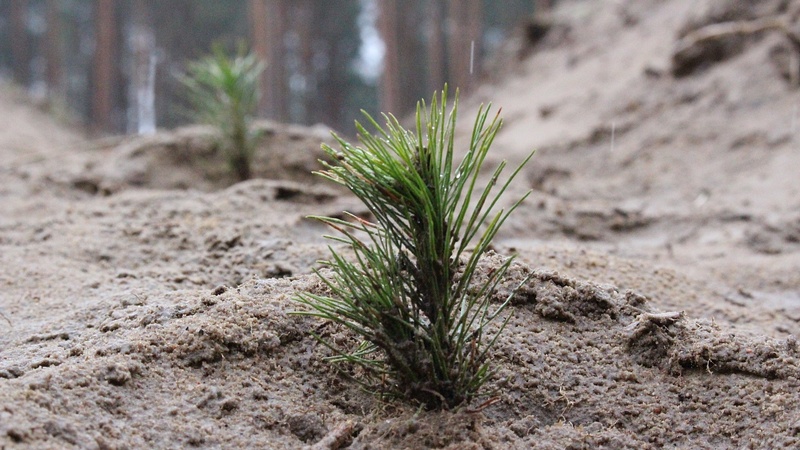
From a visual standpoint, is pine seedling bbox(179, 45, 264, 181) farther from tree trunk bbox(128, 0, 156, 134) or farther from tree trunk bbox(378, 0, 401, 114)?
tree trunk bbox(128, 0, 156, 134)

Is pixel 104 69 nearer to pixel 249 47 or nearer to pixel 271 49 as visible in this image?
pixel 249 47

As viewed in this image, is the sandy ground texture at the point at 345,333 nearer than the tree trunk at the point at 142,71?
Yes

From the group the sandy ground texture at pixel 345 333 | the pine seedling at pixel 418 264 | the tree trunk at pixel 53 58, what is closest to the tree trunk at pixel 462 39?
the sandy ground texture at pixel 345 333

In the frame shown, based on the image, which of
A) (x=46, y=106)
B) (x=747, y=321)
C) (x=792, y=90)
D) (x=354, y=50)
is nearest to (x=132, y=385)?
(x=747, y=321)

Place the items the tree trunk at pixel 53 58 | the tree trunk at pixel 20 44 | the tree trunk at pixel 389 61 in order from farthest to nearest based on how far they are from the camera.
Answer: the tree trunk at pixel 20 44
the tree trunk at pixel 53 58
the tree trunk at pixel 389 61

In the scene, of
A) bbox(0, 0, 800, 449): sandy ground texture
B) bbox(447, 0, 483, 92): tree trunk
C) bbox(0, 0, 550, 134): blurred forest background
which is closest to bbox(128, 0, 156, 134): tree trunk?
bbox(0, 0, 550, 134): blurred forest background

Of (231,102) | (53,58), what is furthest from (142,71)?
(231,102)

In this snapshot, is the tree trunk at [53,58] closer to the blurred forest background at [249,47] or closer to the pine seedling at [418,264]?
the blurred forest background at [249,47]
